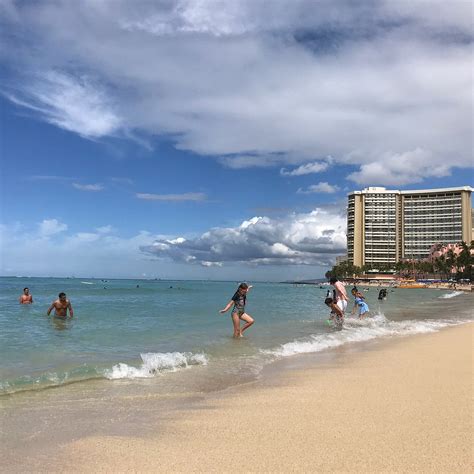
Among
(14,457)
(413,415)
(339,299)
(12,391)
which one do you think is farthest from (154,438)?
(339,299)

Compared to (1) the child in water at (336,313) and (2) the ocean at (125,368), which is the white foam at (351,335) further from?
(1) the child in water at (336,313)

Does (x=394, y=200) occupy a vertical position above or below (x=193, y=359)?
above

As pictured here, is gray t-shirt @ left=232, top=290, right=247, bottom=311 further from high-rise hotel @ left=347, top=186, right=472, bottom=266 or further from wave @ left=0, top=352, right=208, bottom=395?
high-rise hotel @ left=347, top=186, right=472, bottom=266

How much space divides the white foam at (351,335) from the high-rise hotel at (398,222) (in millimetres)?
161644

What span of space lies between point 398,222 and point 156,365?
177 meters

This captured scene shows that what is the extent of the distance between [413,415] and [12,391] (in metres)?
5.07

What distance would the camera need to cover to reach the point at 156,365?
7.97 meters

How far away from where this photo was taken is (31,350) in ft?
31.1

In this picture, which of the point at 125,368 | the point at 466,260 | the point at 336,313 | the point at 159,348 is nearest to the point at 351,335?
the point at 336,313

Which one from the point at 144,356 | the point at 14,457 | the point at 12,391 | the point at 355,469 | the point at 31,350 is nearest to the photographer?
the point at 355,469

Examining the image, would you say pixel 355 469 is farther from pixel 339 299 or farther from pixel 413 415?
pixel 339 299

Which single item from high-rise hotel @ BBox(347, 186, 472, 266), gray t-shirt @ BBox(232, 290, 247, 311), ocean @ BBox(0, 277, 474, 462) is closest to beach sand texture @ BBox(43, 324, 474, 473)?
ocean @ BBox(0, 277, 474, 462)

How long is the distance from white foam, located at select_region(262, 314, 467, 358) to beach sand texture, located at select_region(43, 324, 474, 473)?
359 centimetres

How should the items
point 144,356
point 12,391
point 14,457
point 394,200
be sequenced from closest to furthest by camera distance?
point 14,457, point 12,391, point 144,356, point 394,200
